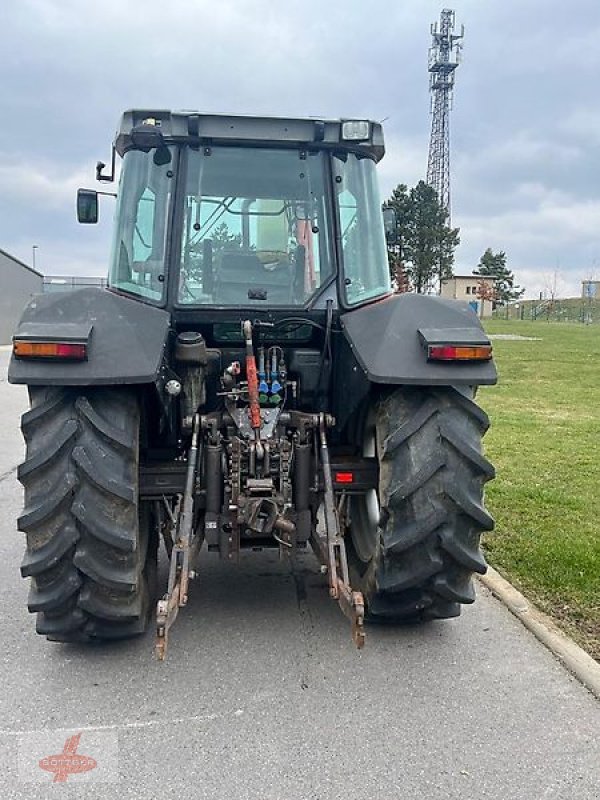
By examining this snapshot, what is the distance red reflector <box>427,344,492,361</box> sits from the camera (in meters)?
3.65

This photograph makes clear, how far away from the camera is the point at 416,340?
12.4 feet

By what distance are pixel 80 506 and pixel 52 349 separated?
0.71 meters

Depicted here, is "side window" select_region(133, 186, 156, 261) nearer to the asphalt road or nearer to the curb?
the asphalt road

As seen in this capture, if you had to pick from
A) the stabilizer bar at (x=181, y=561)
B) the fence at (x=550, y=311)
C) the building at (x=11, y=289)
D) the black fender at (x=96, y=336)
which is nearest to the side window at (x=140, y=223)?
the black fender at (x=96, y=336)

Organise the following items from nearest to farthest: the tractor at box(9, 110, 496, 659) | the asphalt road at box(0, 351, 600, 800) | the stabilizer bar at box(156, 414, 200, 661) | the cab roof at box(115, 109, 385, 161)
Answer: the asphalt road at box(0, 351, 600, 800), the stabilizer bar at box(156, 414, 200, 661), the tractor at box(9, 110, 496, 659), the cab roof at box(115, 109, 385, 161)

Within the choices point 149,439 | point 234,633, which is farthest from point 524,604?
point 149,439

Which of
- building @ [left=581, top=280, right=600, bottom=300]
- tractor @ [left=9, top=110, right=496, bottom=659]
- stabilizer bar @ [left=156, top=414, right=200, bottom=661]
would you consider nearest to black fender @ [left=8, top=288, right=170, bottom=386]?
tractor @ [left=9, top=110, right=496, bottom=659]

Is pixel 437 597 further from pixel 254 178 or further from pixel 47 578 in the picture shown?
pixel 254 178

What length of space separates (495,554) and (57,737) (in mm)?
3275

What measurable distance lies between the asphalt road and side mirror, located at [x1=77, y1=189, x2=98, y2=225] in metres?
2.44

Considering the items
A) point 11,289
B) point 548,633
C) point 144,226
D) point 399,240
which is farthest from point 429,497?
point 11,289

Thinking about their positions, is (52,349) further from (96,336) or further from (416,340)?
(416,340)

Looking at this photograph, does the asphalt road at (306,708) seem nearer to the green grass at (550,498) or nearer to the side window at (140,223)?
the green grass at (550,498)

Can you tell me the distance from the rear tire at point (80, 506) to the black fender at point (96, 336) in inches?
7.5
